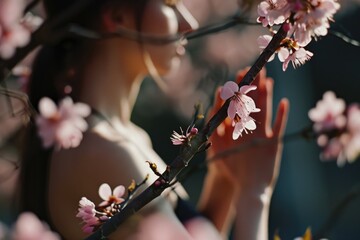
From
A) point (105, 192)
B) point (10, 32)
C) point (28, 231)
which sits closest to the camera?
point (28, 231)

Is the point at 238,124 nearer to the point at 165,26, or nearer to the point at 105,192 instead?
the point at 105,192

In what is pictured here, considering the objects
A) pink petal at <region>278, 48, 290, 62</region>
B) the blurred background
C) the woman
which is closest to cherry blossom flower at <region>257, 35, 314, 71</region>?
pink petal at <region>278, 48, 290, 62</region>

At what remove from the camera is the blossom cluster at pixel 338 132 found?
5.42ft

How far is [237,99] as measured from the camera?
1.02 metres

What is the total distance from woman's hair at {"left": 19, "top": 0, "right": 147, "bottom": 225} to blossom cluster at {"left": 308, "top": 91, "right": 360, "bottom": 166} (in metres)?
0.43

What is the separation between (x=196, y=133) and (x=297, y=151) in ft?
24.7

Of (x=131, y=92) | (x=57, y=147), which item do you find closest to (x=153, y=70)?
(x=131, y=92)

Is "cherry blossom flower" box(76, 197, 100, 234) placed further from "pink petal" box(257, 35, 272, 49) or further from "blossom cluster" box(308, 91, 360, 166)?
"blossom cluster" box(308, 91, 360, 166)

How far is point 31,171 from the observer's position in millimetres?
1707

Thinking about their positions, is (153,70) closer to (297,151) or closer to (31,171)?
(31,171)

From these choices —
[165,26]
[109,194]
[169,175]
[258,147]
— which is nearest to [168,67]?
[165,26]

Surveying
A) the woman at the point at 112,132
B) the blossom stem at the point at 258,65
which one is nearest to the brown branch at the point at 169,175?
the blossom stem at the point at 258,65

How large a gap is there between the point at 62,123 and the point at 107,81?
0.73 ft

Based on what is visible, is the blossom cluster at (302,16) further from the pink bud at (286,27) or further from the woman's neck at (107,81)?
the woman's neck at (107,81)
